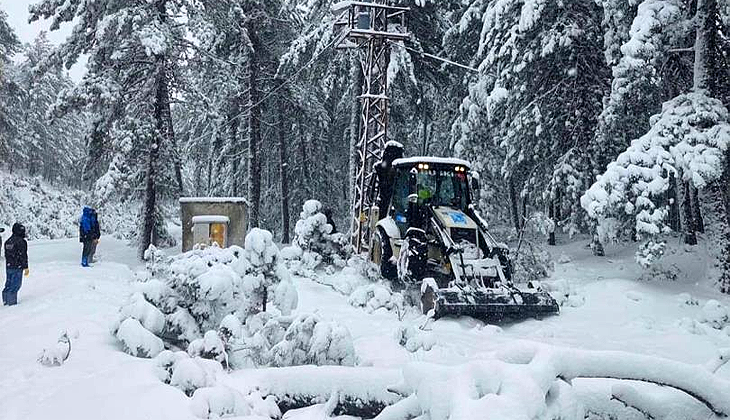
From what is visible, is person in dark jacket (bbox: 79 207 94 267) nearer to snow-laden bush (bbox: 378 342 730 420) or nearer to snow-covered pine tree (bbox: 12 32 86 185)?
snow-laden bush (bbox: 378 342 730 420)

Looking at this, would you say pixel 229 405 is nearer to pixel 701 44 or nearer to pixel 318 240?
pixel 318 240

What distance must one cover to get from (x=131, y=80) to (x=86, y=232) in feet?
16.7

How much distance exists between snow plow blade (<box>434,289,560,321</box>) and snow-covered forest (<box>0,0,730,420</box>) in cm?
26

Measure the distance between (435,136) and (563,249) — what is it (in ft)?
45.7

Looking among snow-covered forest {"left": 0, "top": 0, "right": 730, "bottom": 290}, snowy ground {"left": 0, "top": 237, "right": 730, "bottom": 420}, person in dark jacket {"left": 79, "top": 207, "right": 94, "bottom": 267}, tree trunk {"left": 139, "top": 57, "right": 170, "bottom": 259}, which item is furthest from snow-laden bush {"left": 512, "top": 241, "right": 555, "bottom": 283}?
person in dark jacket {"left": 79, "top": 207, "right": 94, "bottom": 267}

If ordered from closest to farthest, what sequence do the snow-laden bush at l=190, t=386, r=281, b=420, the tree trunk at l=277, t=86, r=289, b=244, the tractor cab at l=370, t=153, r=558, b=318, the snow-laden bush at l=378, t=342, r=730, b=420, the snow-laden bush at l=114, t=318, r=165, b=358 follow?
1. the snow-laden bush at l=378, t=342, r=730, b=420
2. the snow-laden bush at l=190, t=386, r=281, b=420
3. the snow-laden bush at l=114, t=318, r=165, b=358
4. the tractor cab at l=370, t=153, r=558, b=318
5. the tree trunk at l=277, t=86, r=289, b=244

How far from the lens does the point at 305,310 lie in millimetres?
9391

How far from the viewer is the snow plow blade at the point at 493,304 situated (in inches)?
382

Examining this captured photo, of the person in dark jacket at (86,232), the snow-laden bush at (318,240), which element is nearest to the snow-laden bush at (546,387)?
the snow-laden bush at (318,240)

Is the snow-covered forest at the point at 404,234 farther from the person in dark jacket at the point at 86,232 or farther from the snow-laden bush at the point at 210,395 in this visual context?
the person in dark jacket at the point at 86,232

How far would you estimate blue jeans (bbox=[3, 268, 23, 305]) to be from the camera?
388 inches

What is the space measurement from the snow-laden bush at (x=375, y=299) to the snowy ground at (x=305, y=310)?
233mm

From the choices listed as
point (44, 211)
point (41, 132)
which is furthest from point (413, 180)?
point (41, 132)

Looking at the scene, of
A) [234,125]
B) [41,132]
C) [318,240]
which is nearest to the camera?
[318,240]
